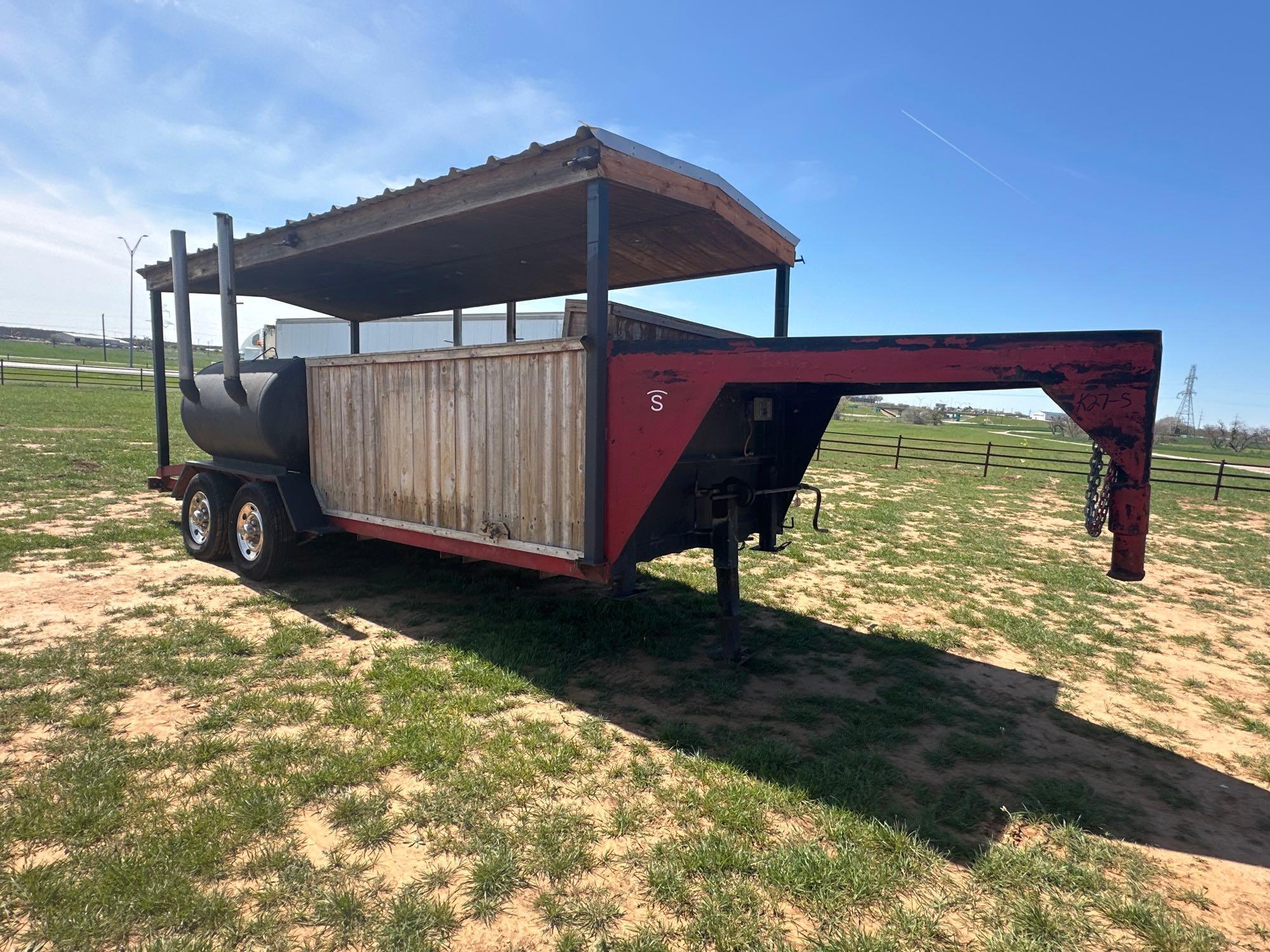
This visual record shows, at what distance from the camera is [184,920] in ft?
8.27

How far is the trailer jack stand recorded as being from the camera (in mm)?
5113

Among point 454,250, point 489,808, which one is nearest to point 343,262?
point 454,250

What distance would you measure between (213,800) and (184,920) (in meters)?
0.80

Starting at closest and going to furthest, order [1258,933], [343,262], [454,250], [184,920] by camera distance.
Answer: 1. [184,920]
2. [1258,933]
3. [454,250]
4. [343,262]

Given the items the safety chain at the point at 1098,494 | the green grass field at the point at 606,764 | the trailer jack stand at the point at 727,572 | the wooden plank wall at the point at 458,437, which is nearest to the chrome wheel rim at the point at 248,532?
the green grass field at the point at 606,764

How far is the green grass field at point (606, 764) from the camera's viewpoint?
2672 millimetres

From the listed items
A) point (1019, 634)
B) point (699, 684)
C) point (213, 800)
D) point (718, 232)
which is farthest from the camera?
point (1019, 634)

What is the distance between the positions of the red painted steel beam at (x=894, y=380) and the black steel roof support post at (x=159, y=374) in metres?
8.03

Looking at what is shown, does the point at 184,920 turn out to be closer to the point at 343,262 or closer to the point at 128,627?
the point at 128,627

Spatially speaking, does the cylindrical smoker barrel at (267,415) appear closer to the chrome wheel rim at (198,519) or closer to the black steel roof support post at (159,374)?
the chrome wheel rim at (198,519)

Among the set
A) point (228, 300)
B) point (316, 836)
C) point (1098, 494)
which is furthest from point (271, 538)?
point (1098, 494)

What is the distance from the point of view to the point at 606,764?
149 inches

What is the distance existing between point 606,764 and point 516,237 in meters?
4.79

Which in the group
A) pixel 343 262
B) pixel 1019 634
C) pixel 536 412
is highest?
pixel 343 262
